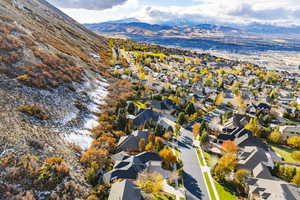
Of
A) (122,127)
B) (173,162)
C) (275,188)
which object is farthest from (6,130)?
(275,188)

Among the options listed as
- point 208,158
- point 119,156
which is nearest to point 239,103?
point 208,158

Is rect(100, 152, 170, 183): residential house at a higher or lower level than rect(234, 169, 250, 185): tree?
higher

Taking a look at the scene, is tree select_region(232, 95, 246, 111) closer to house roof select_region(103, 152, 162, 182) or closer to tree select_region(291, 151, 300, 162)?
tree select_region(291, 151, 300, 162)

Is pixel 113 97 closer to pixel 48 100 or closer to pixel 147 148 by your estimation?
pixel 48 100

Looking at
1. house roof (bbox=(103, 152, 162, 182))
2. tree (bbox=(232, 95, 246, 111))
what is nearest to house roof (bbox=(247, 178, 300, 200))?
house roof (bbox=(103, 152, 162, 182))

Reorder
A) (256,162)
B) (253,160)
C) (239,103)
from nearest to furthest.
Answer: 1. (256,162)
2. (253,160)
3. (239,103)

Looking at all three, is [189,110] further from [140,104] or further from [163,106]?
[140,104]
